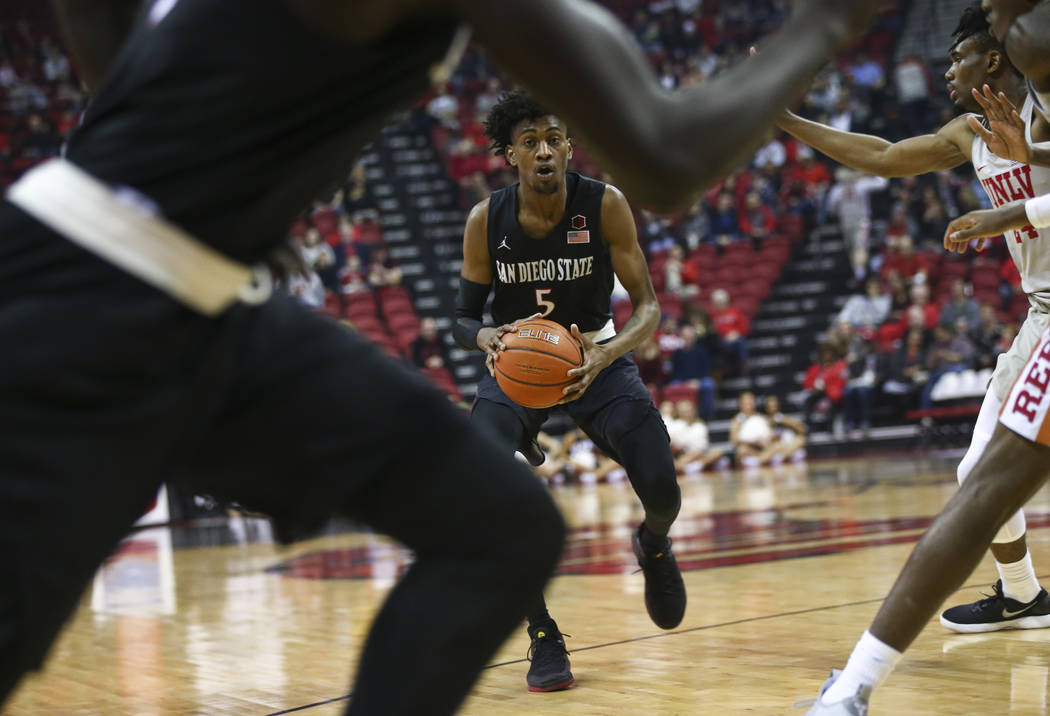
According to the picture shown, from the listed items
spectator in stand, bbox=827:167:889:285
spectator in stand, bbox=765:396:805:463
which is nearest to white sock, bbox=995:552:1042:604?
spectator in stand, bbox=765:396:805:463

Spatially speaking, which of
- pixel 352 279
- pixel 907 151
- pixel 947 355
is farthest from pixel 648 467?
pixel 352 279

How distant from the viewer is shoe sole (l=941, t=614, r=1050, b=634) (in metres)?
4.43

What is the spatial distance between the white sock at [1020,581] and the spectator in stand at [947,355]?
11392 mm

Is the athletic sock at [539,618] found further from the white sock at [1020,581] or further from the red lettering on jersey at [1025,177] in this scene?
the red lettering on jersey at [1025,177]

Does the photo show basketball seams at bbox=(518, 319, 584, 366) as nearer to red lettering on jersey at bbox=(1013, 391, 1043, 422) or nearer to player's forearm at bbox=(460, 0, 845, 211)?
red lettering on jersey at bbox=(1013, 391, 1043, 422)

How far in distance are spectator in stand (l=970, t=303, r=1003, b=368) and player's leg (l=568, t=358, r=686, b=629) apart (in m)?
11.5

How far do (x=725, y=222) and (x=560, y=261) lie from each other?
15.5 metres

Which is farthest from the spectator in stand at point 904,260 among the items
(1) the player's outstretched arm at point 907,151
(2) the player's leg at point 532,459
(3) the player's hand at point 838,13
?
(3) the player's hand at point 838,13

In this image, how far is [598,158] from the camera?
1.60 m

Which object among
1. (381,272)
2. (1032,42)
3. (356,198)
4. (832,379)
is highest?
(356,198)

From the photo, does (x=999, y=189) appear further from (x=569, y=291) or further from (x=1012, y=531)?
(x=569, y=291)

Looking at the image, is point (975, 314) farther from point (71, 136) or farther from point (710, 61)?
point (71, 136)

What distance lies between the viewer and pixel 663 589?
14.8ft

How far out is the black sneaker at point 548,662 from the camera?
3.92m
